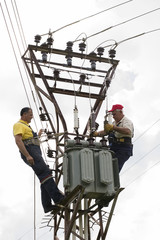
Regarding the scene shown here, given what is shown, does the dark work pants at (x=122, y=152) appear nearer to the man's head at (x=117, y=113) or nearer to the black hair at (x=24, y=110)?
the man's head at (x=117, y=113)

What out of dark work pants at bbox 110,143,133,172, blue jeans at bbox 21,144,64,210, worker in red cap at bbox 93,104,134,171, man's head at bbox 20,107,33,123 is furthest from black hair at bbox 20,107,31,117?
dark work pants at bbox 110,143,133,172

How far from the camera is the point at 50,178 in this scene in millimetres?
8070

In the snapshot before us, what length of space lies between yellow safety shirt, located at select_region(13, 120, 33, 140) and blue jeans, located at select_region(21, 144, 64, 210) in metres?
0.18

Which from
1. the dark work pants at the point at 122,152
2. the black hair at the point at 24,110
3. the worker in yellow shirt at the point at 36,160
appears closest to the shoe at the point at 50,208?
the worker in yellow shirt at the point at 36,160

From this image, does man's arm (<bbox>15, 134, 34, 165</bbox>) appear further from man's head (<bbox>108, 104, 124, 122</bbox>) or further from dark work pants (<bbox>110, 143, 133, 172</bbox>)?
man's head (<bbox>108, 104, 124, 122</bbox>)

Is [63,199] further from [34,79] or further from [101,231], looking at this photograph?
[34,79]

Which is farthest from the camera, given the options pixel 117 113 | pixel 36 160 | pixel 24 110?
pixel 117 113

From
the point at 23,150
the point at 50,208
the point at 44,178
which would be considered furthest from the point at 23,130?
the point at 50,208

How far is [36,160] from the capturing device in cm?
811

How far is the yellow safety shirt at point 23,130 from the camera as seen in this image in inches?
323

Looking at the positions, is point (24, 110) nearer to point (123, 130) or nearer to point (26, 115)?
point (26, 115)

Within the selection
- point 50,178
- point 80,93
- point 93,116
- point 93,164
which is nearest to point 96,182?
point 93,164

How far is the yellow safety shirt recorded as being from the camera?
8203mm

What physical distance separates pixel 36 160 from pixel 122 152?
1.49 meters
